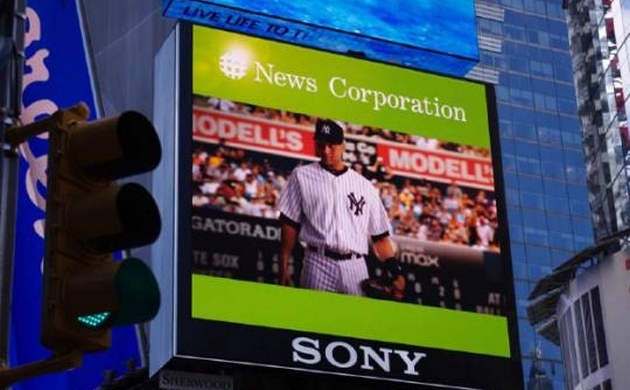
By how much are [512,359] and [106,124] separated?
15440 mm

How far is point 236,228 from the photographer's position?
18375 mm

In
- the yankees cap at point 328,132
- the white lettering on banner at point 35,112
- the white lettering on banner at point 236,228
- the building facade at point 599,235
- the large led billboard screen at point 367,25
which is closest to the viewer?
the white lettering on banner at point 35,112

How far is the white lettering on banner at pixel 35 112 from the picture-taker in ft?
51.6

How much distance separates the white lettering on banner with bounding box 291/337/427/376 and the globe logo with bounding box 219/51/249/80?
13.2 ft

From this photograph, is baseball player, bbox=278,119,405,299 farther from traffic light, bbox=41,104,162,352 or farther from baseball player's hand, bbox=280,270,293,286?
traffic light, bbox=41,104,162,352

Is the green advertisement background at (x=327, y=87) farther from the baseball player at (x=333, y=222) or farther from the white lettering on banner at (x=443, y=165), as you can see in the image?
the baseball player at (x=333, y=222)

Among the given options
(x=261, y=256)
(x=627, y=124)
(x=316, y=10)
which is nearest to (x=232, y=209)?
(x=261, y=256)

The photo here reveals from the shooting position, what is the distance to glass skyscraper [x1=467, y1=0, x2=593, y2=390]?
102688 millimetres

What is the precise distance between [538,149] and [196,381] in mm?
92740

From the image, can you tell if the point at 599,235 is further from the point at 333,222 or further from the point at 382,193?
the point at 333,222

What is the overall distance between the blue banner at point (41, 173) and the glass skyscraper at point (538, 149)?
3242 inches

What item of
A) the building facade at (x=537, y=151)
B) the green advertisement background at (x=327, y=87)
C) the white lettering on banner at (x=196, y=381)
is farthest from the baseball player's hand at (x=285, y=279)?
the building facade at (x=537, y=151)

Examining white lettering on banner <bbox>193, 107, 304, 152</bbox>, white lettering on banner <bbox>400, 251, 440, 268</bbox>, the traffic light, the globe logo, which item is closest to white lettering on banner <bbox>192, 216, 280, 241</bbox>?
white lettering on banner <bbox>193, 107, 304, 152</bbox>

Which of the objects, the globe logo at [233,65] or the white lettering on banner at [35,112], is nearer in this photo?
the white lettering on banner at [35,112]
